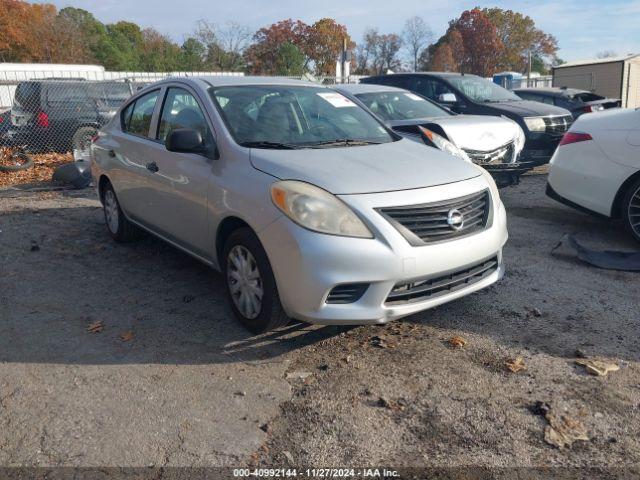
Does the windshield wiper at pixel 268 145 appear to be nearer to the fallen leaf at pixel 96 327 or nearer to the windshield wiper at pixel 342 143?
the windshield wiper at pixel 342 143

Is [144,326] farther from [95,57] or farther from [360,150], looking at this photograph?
[95,57]

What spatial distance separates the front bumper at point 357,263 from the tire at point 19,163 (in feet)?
29.0

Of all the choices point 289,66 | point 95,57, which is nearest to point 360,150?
point 289,66

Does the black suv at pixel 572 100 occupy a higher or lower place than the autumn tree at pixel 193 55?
lower

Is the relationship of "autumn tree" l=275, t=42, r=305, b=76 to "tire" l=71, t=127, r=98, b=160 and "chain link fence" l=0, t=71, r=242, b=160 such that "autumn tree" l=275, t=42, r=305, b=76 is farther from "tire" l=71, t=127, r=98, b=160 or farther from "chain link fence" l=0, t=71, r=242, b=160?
"tire" l=71, t=127, r=98, b=160

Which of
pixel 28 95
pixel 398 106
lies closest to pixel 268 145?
pixel 398 106

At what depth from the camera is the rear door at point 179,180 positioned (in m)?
4.07

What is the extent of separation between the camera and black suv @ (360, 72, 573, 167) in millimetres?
9227

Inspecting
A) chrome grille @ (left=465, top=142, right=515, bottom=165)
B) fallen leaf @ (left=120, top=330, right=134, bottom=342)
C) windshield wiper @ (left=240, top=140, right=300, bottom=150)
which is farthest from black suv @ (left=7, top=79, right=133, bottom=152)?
windshield wiper @ (left=240, top=140, right=300, bottom=150)

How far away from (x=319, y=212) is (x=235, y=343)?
113cm

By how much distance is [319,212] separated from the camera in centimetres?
323

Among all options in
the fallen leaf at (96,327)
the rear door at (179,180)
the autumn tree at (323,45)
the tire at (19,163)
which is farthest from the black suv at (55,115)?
the autumn tree at (323,45)

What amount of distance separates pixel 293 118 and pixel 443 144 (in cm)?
314

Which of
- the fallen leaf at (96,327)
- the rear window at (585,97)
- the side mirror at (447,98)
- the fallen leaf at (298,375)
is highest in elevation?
the rear window at (585,97)
